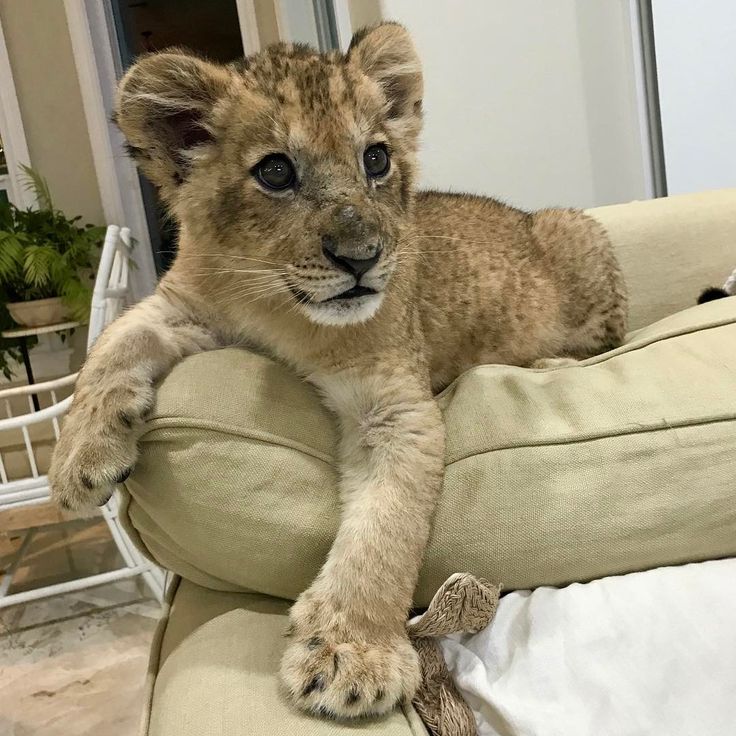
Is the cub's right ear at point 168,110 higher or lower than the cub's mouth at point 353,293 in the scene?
higher

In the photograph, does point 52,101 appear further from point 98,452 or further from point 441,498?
point 441,498

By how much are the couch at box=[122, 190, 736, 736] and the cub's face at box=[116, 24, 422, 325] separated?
179mm

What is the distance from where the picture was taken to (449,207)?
1889mm

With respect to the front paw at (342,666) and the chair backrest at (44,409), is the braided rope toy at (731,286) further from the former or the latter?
the chair backrest at (44,409)

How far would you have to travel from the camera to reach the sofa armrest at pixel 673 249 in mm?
2078

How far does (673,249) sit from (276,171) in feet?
4.51

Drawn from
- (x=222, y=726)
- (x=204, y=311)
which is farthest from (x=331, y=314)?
(x=222, y=726)

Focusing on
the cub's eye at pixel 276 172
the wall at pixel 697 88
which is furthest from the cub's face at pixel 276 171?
the wall at pixel 697 88

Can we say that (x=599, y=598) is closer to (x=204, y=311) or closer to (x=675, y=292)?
(x=204, y=311)

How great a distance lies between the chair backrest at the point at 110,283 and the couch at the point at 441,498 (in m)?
1.47

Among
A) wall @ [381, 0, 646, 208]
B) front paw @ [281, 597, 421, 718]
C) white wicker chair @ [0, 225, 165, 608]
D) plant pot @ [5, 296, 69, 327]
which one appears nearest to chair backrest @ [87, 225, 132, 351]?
white wicker chair @ [0, 225, 165, 608]

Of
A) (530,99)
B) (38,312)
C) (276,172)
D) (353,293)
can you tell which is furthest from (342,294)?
(38,312)

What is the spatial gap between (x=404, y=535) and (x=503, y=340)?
82cm

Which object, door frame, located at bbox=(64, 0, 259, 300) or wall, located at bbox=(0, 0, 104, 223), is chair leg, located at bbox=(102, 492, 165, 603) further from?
wall, located at bbox=(0, 0, 104, 223)
